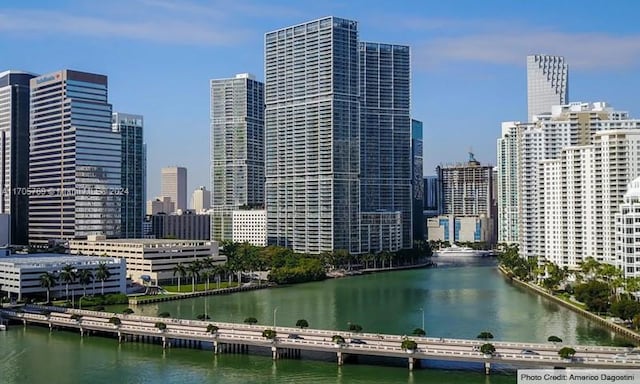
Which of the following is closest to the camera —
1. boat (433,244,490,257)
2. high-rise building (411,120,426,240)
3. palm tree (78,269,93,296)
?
palm tree (78,269,93,296)

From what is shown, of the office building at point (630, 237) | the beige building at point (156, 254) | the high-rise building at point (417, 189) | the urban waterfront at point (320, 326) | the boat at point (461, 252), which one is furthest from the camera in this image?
the high-rise building at point (417, 189)

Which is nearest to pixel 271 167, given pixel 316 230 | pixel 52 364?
pixel 316 230

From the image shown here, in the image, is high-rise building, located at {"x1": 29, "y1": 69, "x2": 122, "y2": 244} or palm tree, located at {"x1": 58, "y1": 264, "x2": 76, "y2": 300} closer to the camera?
palm tree, located at {"x1": 58, "y1": 264, "x2": 76, "y2": 300}

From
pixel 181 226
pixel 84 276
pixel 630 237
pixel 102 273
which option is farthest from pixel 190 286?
pixel 181 226

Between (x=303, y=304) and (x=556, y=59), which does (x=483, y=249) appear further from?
(x=303, y=304)

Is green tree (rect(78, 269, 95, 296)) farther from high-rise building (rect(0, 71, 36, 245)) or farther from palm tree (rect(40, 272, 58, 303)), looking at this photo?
high-rise building (rect(0, 71, 36, 245))

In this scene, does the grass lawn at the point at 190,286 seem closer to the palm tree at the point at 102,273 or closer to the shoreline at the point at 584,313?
the palm tree at the point at 102,273

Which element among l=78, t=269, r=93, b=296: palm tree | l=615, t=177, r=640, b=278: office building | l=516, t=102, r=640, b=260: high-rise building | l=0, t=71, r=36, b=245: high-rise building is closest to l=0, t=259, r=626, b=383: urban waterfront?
l=78, t=269, r=93, b=296: palm tree

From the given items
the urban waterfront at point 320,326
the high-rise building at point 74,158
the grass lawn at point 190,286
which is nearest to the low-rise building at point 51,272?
the grass lawn at point 190,286
